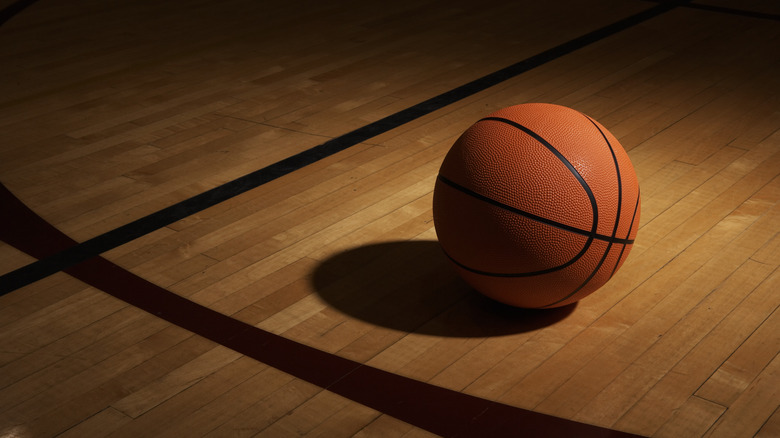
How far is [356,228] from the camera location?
11.1 ft

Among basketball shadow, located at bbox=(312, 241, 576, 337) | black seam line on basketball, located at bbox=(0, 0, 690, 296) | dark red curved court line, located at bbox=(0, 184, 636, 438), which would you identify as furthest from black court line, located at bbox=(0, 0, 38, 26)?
basketball shadow, located at bbox=(312, 241, 576, 337)

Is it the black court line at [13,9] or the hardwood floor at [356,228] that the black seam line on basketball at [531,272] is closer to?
the hardwood floor at [356,228]

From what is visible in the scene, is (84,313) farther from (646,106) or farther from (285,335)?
(646,106)

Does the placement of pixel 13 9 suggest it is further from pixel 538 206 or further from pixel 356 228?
pixel 538 206

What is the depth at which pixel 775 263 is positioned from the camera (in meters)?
3.02

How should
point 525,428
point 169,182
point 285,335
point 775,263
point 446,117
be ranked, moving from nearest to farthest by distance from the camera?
point 525,428 < point 285,335 < point 775,263 < point 169,182 < point 446,117

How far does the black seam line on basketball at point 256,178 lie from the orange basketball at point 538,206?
141 cm

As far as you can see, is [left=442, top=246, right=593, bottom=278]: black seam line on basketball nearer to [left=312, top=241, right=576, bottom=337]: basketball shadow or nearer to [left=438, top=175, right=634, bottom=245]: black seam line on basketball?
[left=438, top=175, right=634, bottom=245]: black seam line on basketball

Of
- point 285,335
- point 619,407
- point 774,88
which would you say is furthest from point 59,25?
point 619,407

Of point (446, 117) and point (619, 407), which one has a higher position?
point (446, 117)

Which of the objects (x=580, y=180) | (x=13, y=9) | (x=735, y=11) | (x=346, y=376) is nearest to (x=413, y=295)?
(x=346, y=376)

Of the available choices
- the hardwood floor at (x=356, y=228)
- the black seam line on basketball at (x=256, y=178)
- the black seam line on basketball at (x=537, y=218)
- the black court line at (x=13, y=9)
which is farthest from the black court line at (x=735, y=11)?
the black court line at (x=13, y=9)

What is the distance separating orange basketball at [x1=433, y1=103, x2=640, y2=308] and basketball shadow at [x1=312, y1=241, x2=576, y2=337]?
0.13 metres

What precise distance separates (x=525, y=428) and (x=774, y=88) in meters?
3.35
